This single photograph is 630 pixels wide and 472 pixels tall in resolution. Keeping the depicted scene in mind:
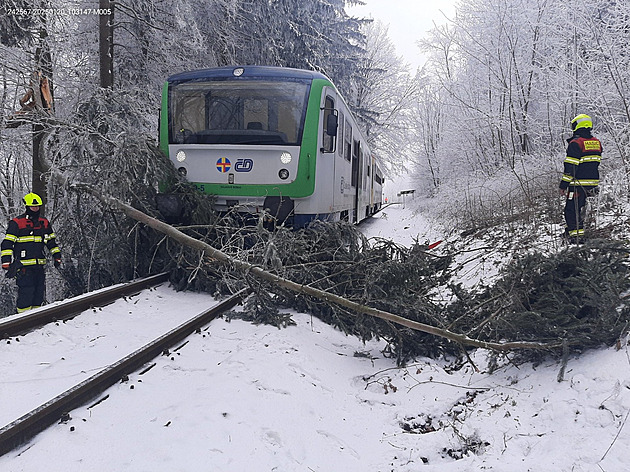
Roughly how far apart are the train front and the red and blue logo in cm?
1

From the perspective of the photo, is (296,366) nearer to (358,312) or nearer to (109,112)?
(358,312)

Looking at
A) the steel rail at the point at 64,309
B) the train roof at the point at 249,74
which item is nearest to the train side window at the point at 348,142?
the train roof at the point at 249,74

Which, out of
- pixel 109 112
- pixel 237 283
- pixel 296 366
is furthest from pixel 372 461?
pixel 109 112

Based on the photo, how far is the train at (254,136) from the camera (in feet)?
23.0

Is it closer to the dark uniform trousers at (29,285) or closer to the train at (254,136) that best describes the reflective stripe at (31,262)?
the dark uniform trousers at (29,285)

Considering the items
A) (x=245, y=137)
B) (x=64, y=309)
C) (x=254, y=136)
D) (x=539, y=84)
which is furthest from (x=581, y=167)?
(x=64, y=309)

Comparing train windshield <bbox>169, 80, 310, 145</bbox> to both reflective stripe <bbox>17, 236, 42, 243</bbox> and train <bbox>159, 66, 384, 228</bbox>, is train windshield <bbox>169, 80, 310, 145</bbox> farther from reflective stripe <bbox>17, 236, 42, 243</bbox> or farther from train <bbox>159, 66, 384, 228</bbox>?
reflective stripe <bbox>17, 236, 42, 243</bbox>

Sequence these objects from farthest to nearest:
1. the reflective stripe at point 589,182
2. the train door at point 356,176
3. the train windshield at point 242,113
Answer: the train door at point 356,176 → the train windshield at point 242,113 → the reflective stripe at point 589,182

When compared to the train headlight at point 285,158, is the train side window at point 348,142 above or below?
above

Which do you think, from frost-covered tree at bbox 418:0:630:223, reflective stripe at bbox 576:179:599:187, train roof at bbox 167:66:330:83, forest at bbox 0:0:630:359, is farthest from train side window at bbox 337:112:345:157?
reflective stripe at bbox 576:179:599:187

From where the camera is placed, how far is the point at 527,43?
12.8 m

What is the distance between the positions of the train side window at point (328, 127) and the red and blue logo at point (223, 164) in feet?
4.87

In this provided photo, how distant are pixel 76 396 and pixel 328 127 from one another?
5573 mm

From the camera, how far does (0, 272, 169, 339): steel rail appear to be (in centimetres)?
400
